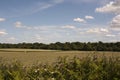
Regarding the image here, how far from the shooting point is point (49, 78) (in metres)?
10.6

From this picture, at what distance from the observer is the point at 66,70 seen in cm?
1137

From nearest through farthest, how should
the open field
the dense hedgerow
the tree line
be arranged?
the dense hedgerow < the open field < the tree line

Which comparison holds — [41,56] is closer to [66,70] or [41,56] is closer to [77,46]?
[66,70]

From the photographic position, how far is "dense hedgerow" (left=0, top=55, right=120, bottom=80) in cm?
1079

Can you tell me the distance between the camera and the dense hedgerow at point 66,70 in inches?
425

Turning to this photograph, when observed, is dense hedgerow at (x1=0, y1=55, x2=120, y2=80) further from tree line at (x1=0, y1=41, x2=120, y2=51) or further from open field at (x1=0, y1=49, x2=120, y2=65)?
tree line at (x1=0, y1=41, x2=120, y2=51)

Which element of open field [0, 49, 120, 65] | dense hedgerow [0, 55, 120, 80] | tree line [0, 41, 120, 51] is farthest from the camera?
tree line [0, 41, 120, 51]

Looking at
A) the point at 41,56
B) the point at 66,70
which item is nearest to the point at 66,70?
the point at 66,70

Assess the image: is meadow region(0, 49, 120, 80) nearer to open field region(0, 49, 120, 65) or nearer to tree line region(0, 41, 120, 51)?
open field region(0, 49, 120, 65)

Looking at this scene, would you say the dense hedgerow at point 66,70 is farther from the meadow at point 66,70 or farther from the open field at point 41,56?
the open field at point 41,56

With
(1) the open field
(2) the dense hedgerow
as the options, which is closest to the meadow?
(2) the dense hedgerow

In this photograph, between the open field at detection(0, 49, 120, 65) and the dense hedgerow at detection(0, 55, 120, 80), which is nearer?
the dense hedgerow at detection(0, 55, 120, 80)

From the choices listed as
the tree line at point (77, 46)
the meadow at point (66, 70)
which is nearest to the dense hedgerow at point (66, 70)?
the meadow at point (66, 70)

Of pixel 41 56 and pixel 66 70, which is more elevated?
pixel 41 56
